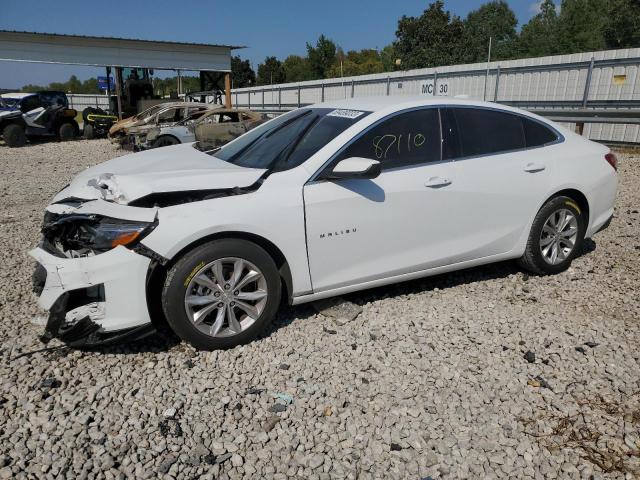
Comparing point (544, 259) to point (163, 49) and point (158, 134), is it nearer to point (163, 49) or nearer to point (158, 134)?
point (158, 134)

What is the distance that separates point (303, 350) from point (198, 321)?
746 millimetres

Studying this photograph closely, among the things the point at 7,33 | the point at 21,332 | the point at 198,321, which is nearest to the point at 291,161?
the point at 198,321

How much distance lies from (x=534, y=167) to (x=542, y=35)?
67225mm

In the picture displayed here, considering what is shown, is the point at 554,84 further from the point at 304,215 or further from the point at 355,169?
the point at 304,215

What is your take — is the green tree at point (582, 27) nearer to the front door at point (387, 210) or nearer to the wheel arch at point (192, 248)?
the front door at point (387, 210)

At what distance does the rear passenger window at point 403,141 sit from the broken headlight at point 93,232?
1.51 m

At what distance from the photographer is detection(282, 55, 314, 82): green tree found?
73.4m

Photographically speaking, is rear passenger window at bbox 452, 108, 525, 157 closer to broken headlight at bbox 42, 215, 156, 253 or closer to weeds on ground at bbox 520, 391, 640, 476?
weeds on ground at bbox 520, 391, 640, 476

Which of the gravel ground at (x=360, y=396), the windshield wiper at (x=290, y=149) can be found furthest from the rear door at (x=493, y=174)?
the windshield wiper at (x=290, y=149)

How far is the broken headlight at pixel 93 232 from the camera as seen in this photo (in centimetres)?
305

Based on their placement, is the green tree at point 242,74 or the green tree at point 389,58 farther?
the green tree at point 242,74

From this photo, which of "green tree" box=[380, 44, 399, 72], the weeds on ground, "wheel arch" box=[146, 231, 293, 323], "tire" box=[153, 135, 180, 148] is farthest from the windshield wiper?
"green tree" box=[380, 44, 399, 72]

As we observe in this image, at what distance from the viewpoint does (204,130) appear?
1312 cm

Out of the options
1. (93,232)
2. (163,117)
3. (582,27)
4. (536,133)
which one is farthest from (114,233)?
(582,27)
